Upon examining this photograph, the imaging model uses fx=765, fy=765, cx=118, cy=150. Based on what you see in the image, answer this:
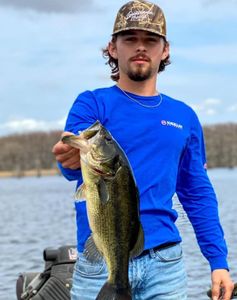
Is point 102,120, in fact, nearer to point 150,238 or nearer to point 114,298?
point 150,238

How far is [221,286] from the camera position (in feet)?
14.2

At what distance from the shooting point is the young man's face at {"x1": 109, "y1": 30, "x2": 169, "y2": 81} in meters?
4.30

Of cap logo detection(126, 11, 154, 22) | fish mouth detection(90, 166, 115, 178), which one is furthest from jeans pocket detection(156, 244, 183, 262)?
cap logo detection(126, 11, 154, 22)

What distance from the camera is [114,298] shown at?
382cm

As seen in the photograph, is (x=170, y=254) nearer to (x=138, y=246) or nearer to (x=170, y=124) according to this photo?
(x=138, y=246)

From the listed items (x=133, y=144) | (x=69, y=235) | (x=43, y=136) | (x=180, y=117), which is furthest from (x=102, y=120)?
(x=43, y=136)

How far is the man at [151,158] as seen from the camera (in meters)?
4.14

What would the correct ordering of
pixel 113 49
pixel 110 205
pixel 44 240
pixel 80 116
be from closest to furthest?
1. pixel 110 205
2. pixel 80 116
3. pixel 113 49
4. pixel 44 240

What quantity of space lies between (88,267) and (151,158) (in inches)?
27.0

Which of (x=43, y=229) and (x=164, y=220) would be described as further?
(x=43, y=229)

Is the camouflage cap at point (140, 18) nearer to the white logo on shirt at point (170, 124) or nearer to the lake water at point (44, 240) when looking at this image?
the white logo on shirt at point (170, 124)

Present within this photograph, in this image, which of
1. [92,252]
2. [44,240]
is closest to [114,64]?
[92,252]

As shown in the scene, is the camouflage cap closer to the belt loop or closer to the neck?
the neck

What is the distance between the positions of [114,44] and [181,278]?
1404 mm
